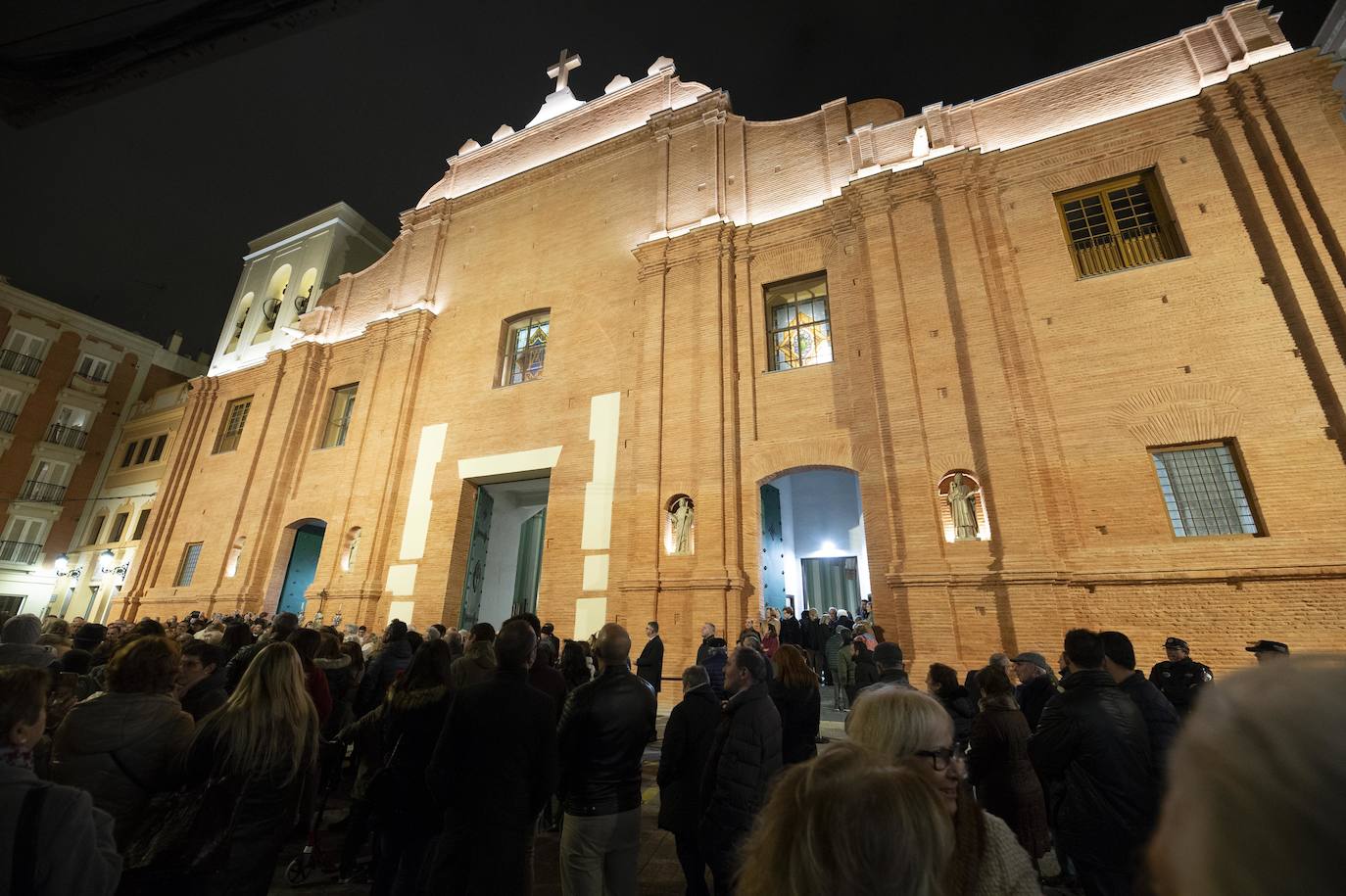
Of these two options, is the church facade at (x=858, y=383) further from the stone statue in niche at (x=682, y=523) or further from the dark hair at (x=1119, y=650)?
the dark hair at (x=1119, y=650)

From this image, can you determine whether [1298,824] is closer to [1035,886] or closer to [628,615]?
[1035,886]

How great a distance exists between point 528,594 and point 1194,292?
14834 mm

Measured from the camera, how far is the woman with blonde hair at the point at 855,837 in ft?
3.55

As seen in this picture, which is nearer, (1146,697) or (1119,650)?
(1146,697)

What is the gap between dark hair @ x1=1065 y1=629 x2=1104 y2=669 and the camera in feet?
11.1

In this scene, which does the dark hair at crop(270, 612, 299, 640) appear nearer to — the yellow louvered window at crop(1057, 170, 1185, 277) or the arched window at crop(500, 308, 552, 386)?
the arched window at crop(500, 308, 552, 386)

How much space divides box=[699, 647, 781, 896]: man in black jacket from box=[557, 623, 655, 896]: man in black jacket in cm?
41

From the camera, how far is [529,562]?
648 inches

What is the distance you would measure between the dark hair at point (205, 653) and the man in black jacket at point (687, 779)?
2.73 meters

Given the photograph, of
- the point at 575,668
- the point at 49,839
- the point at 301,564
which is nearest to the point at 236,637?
the point at 575,668

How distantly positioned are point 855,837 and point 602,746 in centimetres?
252

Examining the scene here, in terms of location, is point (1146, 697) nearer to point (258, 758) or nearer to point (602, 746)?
point (602, 746)

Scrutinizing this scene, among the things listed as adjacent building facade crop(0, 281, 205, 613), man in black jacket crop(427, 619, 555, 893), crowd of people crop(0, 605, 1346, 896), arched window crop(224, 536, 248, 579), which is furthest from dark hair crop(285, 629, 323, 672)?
adjacent building facade crop(0, 281, 205, 613)

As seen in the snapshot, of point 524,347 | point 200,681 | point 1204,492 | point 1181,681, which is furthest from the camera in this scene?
point 524,347
